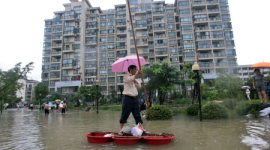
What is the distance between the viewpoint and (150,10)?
48.8 m

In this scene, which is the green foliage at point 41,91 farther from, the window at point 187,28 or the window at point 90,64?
the window at point 187,28

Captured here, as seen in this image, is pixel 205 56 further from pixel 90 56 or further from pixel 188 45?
pixel 90 56

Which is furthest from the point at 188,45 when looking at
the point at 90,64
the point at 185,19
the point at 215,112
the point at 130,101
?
the point at 130,101

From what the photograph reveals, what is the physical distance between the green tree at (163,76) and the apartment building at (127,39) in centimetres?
2858

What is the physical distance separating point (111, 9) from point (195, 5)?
978 inches

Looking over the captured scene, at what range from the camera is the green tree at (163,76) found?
14.4 meters

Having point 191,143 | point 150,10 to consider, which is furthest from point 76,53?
point 191,143

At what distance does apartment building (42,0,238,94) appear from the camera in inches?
1668

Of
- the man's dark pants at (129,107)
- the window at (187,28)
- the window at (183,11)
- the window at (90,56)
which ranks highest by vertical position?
the window at (183,11)

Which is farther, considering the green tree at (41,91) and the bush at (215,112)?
the green tree at (41,91)

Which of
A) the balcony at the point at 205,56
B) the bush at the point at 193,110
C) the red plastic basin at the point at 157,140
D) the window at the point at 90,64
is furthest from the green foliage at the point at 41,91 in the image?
the red plastic basin at the point at 157,140

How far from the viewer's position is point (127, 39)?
159 ft

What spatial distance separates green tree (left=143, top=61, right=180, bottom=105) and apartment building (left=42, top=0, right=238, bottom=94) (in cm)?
2858

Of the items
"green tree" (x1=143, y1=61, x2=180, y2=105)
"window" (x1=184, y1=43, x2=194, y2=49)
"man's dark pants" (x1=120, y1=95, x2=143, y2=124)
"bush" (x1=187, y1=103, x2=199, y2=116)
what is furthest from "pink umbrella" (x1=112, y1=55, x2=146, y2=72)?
"window" (x1=184, y1=43, x2=194, y2=49)
